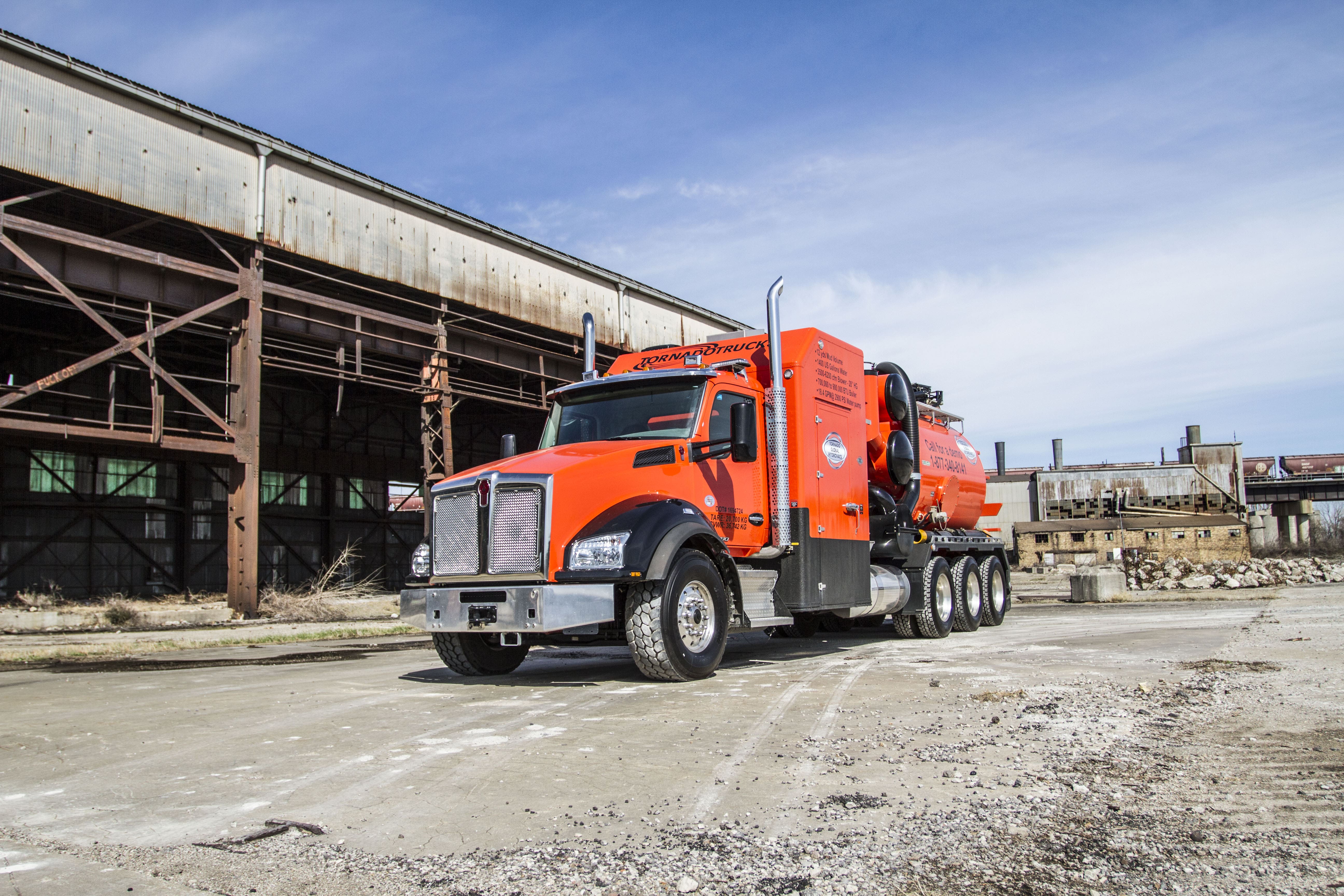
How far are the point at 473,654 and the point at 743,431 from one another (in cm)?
346

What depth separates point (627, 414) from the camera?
368 inches

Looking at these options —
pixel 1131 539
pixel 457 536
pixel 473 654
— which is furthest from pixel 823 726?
pixel 1131 539

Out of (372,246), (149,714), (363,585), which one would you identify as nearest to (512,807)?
(149,714)

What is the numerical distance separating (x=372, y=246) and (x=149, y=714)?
56.6 feet

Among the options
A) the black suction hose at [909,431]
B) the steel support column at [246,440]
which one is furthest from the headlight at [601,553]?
the steel support column at [246,440]

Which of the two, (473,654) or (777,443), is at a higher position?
(777,443)

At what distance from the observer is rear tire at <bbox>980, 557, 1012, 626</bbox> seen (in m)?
15.5

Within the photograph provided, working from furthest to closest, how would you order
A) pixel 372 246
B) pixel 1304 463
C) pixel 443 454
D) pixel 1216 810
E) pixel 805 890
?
pixel 1304 463 → pixel 443 454 → pixel 372 246 → pixel 1216 810 → pixel 805 890

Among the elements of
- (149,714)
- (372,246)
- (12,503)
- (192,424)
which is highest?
(372,246)

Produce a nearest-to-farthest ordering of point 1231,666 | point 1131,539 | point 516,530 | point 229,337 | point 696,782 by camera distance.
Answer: point 696,782 → point 516,530 → point 1231,666 → point 229,337 → point 1131,539

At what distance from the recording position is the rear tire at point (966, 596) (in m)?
14.4

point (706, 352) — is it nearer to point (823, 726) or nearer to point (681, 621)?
point (681, 621)

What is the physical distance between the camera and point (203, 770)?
16.6 feet

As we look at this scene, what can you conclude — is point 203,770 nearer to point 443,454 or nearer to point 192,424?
point 443,454
